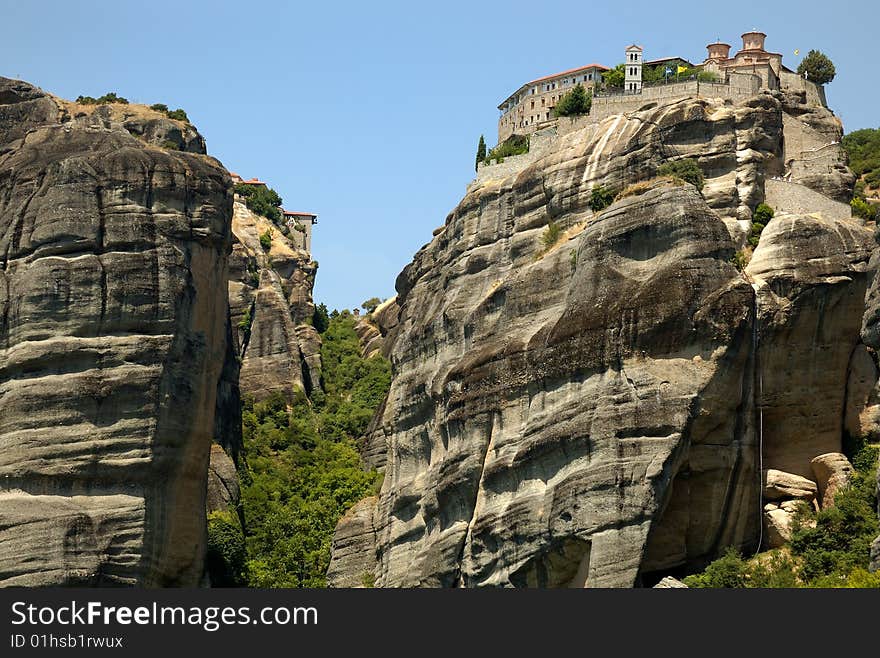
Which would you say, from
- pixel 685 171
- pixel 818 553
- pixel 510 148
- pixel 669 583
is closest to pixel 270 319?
pixel 510 148

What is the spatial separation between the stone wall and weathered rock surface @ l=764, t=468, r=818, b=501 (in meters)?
11.7

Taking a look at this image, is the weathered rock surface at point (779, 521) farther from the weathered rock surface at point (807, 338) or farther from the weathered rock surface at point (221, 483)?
the weathered rock surface at point (221, 483)

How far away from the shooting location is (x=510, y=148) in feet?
385

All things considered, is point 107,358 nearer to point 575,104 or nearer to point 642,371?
point 642,371

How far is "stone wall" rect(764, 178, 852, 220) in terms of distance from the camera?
10019 centimetres

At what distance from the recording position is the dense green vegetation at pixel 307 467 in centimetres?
11356

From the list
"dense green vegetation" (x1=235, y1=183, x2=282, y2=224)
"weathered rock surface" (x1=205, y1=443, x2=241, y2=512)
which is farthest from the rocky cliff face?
"dense green vegetation" (x1=235, y1=183, x2=282, y2=224)

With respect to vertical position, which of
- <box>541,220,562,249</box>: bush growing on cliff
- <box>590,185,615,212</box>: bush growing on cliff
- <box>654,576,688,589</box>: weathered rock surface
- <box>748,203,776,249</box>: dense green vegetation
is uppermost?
<box>590,185,615,212</box>: bush growing on cliff

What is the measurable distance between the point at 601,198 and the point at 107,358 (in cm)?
2243

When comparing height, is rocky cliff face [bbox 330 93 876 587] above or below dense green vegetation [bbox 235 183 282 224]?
below

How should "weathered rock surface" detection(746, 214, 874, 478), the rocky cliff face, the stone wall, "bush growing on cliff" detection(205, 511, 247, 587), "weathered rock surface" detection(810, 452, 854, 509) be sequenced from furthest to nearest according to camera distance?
"bush growing on cliff" detection(205, 511, 247, 587) < the stone wall < "weathered rock surface" detection(746, 214, 874, 478) < "weathered rock surface" detection(810, 452, 854, 509) < the rocky cliff face

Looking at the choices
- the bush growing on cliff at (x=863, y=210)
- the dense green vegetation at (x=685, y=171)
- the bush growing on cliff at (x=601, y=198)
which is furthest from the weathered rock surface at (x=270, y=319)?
the bush growing on cliff at (x=863, y=210)

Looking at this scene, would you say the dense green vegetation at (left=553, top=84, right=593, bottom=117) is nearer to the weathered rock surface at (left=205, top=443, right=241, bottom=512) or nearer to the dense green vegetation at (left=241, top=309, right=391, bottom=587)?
the dense green vegetation at (left=241, top=309, right=391, bottom=587)

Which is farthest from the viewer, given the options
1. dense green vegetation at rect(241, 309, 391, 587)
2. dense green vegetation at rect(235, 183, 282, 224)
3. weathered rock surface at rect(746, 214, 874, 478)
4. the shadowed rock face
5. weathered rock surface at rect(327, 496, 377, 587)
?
dense green vegetation at rect(235, 183, 282, 224)
